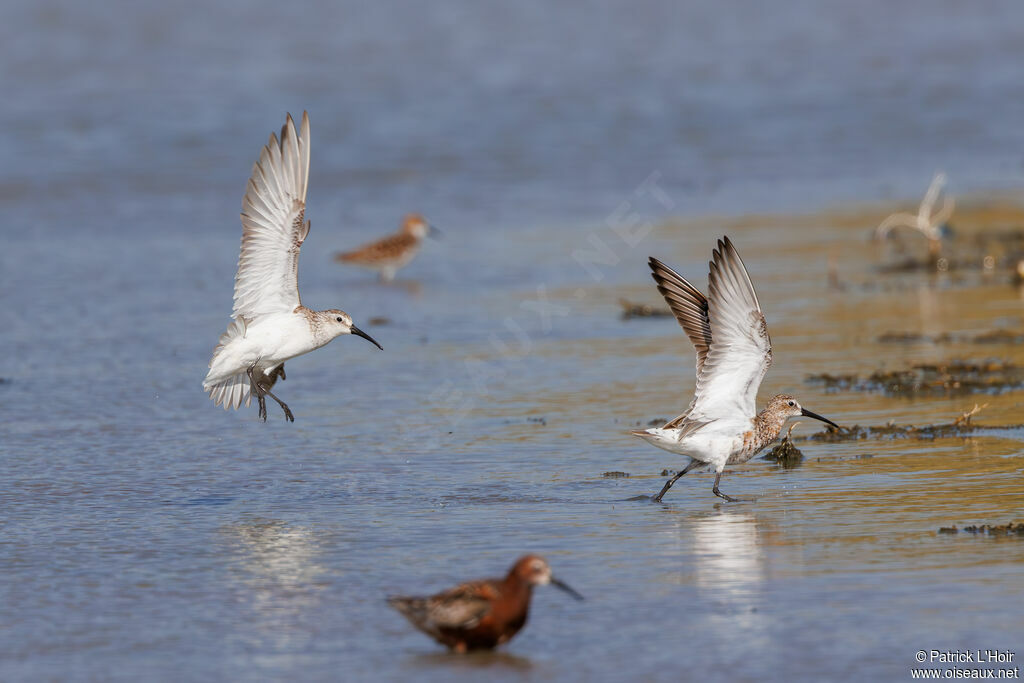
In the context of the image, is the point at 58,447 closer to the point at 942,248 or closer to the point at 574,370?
the point at 574,370

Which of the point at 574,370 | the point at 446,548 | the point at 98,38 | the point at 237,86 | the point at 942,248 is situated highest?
the point at 98,38

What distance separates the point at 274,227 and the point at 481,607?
4604mm

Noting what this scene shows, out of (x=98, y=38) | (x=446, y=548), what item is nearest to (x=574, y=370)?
(x=446, y=548)

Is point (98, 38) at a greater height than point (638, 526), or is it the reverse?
point (98, 38)

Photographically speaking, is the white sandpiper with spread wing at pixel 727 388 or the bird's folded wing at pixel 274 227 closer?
the white sandpiper with spread wing at pixel 727 388

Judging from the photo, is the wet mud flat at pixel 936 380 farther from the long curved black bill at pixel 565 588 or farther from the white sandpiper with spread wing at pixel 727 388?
the long curved black bill at pixel 565 588

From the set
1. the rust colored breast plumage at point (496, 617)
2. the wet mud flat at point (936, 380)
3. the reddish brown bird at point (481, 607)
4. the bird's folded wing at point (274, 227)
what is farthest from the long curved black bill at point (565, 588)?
the wet mud flat at point (936, 380)

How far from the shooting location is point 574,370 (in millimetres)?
12523

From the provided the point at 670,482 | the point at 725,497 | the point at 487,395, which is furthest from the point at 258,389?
the point at 725,497

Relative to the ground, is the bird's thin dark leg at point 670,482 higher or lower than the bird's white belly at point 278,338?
lower

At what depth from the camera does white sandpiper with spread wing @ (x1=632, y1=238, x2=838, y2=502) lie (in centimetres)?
895

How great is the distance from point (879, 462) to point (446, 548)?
3.06 m

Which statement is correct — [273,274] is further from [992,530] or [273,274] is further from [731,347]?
[992,530]

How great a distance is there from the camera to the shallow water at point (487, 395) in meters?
6.66
